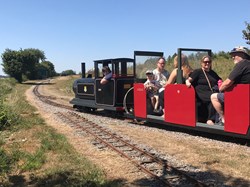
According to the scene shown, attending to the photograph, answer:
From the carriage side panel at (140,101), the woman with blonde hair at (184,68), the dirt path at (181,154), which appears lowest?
the dirt path at (181,154)

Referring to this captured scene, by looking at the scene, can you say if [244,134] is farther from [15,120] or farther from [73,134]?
[15,120]

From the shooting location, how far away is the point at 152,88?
10156 mm

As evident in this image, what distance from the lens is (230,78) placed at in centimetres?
712

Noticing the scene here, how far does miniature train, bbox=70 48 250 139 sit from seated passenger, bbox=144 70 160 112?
0.16 metres

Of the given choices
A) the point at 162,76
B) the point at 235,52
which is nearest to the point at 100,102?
the point at 162,76

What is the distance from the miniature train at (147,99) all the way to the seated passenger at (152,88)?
0.16 m

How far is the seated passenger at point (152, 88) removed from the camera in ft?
33.1

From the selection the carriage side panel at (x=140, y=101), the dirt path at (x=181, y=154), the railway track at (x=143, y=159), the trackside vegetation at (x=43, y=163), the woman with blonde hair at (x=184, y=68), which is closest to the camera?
the railway track at (x=143, y=159)

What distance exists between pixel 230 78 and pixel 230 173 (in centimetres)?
227

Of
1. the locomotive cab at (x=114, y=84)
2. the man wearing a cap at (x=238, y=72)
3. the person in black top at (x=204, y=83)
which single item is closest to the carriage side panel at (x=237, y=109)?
the man wearing a cap at (x=238, y=72)

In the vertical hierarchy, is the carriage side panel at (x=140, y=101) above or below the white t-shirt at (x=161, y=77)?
below

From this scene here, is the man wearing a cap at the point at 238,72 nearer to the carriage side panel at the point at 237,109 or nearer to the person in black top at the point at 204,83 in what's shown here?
the carriage side panel at the point at 237,109

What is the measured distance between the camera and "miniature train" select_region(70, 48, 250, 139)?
7168mm

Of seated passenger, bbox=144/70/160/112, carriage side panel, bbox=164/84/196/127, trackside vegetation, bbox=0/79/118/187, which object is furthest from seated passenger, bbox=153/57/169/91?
trackside vegetation, bbox=0/79/118/187
